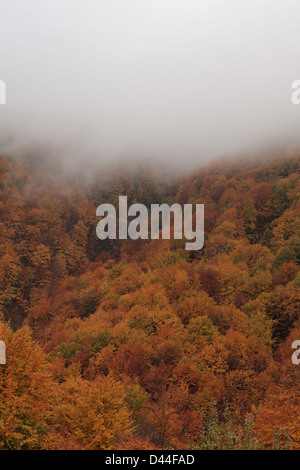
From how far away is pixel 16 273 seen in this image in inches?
3836

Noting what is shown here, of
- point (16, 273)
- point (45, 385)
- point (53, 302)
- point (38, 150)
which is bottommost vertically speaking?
point (45, 385)

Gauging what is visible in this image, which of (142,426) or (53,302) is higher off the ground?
(53,302)

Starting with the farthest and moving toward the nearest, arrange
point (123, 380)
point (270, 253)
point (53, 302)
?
point (53, 302) → point (270, 253) → point (123, 380)

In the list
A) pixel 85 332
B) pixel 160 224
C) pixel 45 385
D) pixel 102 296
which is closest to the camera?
pixel 45 385

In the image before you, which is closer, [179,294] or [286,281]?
[286,281]

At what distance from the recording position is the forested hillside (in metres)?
21.1

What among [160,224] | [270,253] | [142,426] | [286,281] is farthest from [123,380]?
[160,224]

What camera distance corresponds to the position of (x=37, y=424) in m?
20.6

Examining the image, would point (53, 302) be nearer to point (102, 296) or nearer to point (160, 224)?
point (102, 296)

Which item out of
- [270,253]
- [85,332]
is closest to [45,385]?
[85,332]

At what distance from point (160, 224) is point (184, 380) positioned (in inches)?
4147

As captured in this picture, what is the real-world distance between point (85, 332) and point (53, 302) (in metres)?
39.5

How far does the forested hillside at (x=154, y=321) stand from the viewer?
69.4 feet

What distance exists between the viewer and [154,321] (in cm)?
5234
